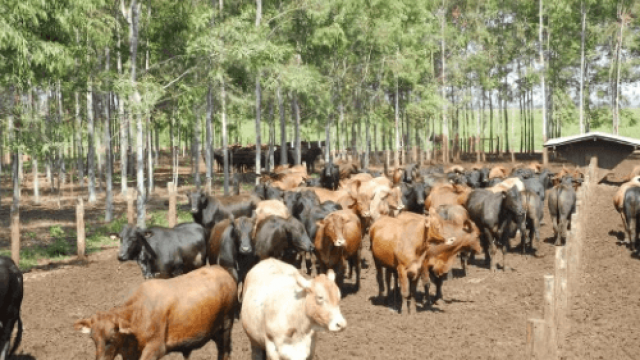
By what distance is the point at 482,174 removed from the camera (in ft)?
93.6

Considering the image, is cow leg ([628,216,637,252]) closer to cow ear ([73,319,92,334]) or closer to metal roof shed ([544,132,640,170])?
cow ear ([73,319,92,334])

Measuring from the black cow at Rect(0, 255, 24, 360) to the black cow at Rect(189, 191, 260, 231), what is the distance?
8.40 metres

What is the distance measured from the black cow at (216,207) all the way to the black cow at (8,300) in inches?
331

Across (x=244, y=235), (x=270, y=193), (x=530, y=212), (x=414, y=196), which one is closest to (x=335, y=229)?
(x=244, y=235)

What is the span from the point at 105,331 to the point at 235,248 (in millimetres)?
5661

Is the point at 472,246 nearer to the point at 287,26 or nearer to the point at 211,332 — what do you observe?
the point at 211,332

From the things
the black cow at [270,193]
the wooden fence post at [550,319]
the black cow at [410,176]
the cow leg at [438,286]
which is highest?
the black cow at [410,176]

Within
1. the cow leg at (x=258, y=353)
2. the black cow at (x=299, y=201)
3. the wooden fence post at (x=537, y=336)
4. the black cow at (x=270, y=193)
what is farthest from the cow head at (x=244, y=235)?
the black cow at (x=270, y=193)

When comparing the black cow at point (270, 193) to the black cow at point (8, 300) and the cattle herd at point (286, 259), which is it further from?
the black cow at point (8, 300)

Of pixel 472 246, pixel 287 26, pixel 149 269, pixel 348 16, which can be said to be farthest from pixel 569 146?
pixel 149 269

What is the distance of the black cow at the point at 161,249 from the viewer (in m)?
12.8

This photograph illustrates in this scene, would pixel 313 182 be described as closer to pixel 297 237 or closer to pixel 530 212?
pixel 530 212

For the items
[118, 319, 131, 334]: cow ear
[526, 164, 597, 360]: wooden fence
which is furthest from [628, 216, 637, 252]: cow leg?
[118, 319, 131, 334]: cow ear

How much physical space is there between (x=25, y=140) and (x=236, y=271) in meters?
10.0
